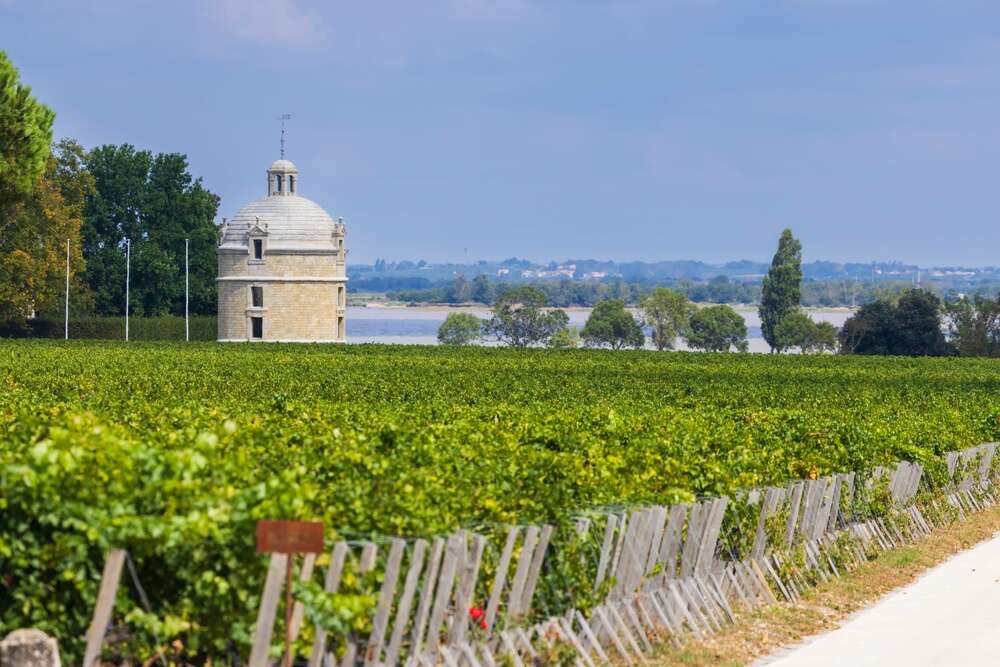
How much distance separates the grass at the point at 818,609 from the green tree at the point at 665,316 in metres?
147

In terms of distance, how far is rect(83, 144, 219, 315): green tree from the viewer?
11256 cm

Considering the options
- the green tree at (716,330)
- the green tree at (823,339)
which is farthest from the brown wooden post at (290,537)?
the green tree at (716,330)

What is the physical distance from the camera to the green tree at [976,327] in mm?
121250

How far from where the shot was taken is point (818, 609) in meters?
19.3

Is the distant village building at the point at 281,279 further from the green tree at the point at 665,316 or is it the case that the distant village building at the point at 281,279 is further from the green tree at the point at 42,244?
the green tree at the point at 665,316

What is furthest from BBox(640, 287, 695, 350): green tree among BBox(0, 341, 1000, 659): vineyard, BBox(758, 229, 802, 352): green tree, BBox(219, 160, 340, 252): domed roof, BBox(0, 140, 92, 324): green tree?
BBox(0, 341, 1000, 659): vineyard

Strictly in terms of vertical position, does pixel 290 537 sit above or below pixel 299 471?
A: below

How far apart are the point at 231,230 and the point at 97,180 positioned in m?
16.9

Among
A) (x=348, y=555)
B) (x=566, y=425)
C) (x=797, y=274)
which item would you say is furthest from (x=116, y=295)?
(x=348, y=555)

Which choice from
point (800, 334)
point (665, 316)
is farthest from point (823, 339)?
point (665, 316)

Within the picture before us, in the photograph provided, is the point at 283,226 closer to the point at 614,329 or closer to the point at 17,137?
the point at 17,137

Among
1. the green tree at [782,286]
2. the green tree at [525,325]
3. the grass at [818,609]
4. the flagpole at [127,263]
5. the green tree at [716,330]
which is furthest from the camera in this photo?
the green tree at [525,325]

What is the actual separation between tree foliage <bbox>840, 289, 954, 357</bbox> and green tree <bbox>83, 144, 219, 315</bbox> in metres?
47.4

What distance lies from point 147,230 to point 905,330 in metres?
54.8
